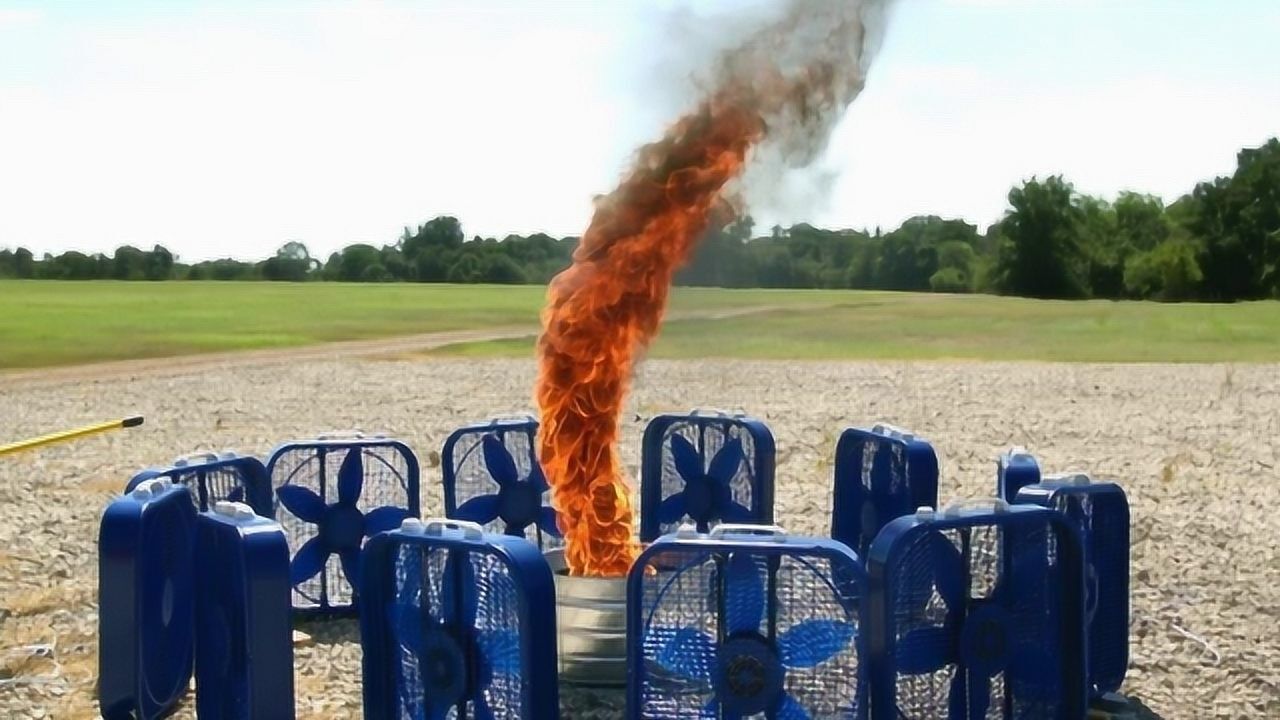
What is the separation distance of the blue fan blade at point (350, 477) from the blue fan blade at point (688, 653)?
420cm

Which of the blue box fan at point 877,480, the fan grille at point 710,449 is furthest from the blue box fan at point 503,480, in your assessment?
the blue box fan at point 877,480

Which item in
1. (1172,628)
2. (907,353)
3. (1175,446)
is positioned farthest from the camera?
(907,353)

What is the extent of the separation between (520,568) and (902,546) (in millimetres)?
1750

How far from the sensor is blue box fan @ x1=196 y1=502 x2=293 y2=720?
683cm

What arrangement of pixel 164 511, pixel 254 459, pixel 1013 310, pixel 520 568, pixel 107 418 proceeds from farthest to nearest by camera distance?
1. pixel 1013 310
2. pixel 107 418
3. pixel 254 459
4. pixel 164 511
5. pixel 520 568

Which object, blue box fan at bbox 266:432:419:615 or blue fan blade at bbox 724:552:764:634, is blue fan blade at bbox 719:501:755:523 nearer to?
blue box fan at bbox 266:432:419:615

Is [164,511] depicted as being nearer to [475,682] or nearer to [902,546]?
[475,682]

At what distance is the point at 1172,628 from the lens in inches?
399

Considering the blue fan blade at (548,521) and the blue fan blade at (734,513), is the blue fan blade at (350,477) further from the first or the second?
the blue fan blade at (734,513)

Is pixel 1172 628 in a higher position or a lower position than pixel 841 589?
lower

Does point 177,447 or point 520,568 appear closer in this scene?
point 520,568

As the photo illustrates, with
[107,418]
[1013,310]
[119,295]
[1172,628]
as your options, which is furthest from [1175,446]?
[119,295]

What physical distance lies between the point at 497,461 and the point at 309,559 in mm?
1549

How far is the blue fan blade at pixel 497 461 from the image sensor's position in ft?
34.7
